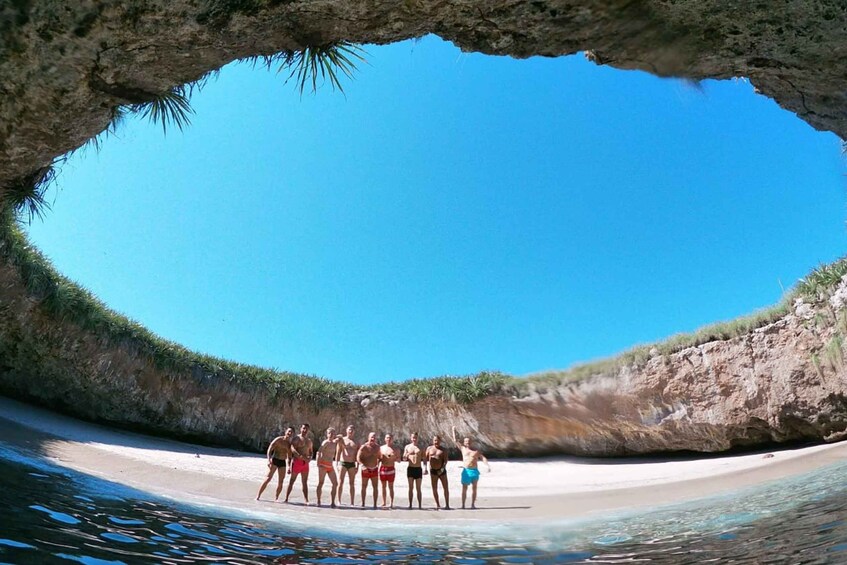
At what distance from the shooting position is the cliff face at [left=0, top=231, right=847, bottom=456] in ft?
36.6

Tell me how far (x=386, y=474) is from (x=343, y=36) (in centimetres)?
843

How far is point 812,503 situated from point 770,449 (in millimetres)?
7018

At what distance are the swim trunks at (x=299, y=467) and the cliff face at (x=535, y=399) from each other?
15.1ft

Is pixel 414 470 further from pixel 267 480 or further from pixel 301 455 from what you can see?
pixel 267 480

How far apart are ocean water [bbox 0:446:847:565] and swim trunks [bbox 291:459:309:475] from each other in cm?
226

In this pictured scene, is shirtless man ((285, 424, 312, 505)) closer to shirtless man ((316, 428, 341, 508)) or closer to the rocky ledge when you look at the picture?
shirtless man ((316, 428, 341, 508))

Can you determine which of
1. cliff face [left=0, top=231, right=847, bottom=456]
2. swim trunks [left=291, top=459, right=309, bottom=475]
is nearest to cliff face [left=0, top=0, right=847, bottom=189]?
swim trunks [left=291, top=459, right=309, bottom=475]

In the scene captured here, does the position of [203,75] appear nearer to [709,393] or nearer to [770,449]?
[709,393]

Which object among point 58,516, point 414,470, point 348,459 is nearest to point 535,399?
point 414,470

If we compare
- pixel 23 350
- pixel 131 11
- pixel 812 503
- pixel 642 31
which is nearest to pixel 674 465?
pixel 812 503

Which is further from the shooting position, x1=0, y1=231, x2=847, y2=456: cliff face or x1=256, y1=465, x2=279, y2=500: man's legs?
x1=0, y1=231, x2=847, y2=456: cliff face

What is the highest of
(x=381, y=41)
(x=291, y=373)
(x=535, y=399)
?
(x=381, y=41)

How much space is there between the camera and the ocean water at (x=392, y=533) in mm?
3902

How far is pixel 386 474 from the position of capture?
10688 mm
